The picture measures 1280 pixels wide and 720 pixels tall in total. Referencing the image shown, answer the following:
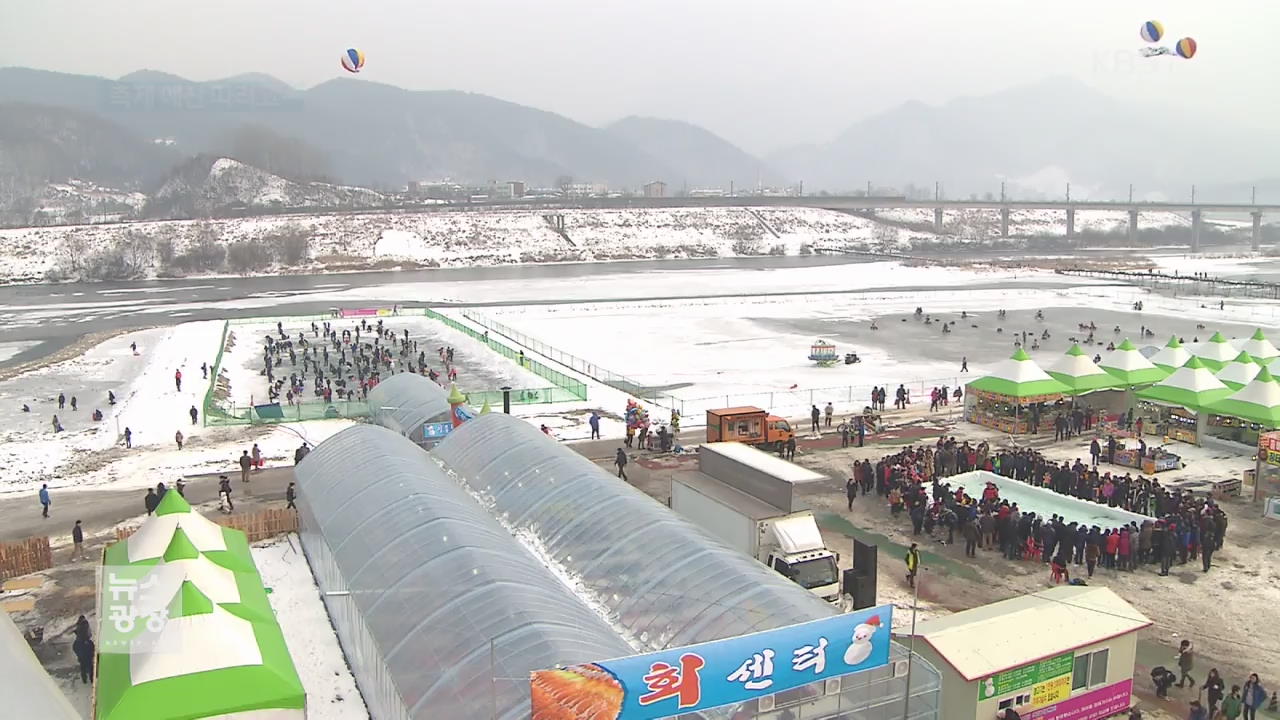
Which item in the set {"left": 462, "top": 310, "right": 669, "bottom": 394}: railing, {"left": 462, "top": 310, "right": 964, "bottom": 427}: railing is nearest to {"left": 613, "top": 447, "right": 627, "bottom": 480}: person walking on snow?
{"left": 462, "top": 310, "right": 964, "bottom": 427}: railing

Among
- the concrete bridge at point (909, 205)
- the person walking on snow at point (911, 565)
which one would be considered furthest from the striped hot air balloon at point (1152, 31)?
the concrete bridge at point (909, 205)

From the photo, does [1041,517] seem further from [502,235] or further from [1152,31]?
[502,235]

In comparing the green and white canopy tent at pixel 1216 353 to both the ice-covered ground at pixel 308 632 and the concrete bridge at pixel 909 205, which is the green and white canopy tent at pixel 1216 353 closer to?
the ice-covered ground at pixel 308 632

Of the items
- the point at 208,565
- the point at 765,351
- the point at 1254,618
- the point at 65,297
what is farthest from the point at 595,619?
the point at 65,297

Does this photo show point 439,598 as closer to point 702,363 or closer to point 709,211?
point 702,363

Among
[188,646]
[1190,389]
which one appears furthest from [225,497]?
[1190,389]

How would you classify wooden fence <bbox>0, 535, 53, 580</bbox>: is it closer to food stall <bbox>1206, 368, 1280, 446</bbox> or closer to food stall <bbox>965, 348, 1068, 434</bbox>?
food stall <bbox>965, 348, 1068, 434</bbox>
